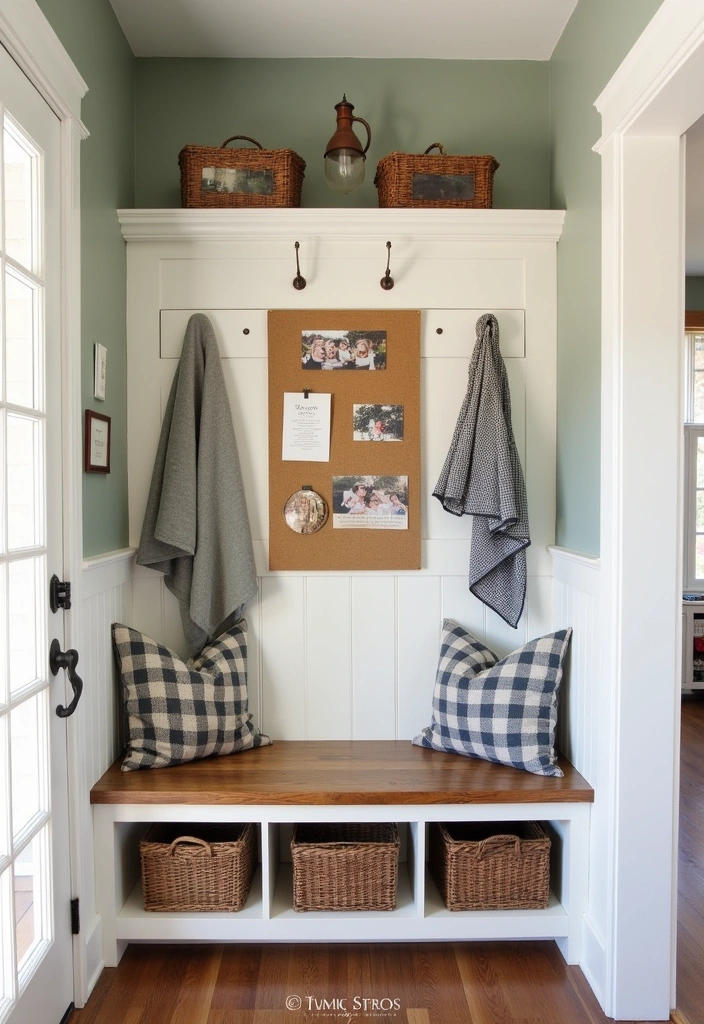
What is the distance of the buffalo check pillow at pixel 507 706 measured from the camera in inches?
81.7

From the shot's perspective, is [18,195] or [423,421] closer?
[18,195]

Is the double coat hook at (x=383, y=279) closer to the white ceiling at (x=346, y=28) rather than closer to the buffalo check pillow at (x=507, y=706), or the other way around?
the white ceiling at (x=346, y=28)

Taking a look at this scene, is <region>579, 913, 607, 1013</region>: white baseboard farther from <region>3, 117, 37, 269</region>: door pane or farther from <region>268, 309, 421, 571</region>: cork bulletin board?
<region>3, 117, 37, 269</region>: door pane

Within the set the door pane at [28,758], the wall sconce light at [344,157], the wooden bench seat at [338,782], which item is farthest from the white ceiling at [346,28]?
the wooden bench seat at [338,782]

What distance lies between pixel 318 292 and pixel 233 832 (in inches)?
66.9

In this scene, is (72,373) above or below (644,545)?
above

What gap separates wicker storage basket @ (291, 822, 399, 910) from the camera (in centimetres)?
201

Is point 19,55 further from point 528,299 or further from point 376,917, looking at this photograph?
point 376,917

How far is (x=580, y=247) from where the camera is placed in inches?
83.0

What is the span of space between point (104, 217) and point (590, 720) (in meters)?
1.96

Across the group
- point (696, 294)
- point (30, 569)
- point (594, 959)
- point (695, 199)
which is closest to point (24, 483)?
point (30, 569)

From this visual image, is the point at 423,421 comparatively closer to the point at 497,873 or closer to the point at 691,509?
the point at 497,873

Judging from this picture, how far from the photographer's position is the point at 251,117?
243 cm

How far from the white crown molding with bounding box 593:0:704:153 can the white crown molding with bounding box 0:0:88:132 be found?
1.30 m
